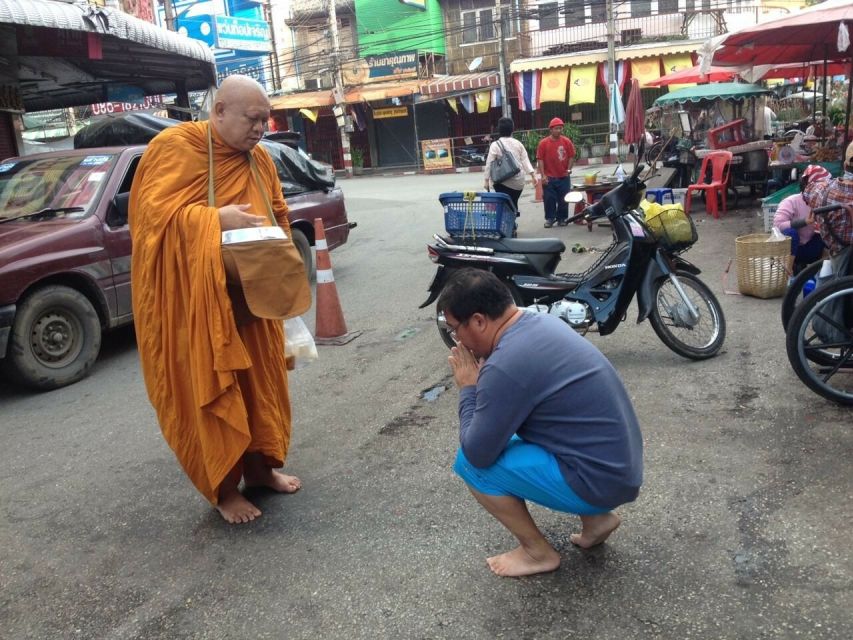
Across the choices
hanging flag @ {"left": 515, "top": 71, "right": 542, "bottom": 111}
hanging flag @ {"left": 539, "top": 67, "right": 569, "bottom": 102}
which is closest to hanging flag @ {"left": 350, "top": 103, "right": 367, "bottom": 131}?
hanging flag @ {"left": 515, "top": 71, "right": 542, "bottom": 111}

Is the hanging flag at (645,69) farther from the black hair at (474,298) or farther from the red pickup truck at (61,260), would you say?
the black hair at (474,298)

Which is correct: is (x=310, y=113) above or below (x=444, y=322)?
above

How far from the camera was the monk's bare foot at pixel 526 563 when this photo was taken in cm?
276

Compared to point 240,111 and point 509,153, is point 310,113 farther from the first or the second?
point 240,111

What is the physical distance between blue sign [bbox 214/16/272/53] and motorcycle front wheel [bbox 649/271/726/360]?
18094 millimetres

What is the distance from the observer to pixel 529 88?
2827 centimetres

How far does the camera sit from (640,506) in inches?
128

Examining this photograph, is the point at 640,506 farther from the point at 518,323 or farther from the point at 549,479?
the point at 518,323

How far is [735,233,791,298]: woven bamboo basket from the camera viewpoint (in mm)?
6312

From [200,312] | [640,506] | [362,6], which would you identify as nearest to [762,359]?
[640,506]

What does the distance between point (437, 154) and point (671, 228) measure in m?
25.3

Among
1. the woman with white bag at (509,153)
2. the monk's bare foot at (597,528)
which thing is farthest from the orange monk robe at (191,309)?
the woman with white bag at (509,153)

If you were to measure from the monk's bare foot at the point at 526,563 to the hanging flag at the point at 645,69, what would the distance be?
26086 millimetres

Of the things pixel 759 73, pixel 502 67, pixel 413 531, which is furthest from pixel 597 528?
pixel 502 67
